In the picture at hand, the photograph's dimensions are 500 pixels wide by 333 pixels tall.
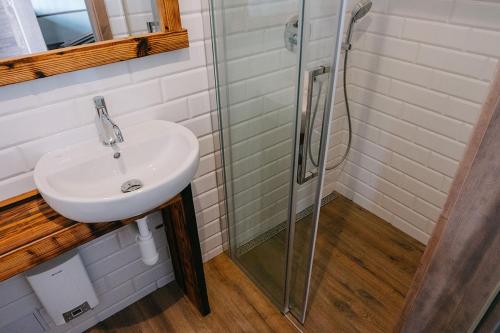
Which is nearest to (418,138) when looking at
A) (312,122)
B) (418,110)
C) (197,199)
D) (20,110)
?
(418,110)

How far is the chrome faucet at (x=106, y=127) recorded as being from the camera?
1.12 metres

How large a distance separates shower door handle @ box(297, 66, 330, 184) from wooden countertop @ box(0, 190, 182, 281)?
0.62m

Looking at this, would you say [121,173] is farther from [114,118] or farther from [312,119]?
[312,119]

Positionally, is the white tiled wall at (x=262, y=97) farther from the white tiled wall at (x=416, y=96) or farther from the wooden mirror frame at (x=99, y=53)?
the white tiled wall at (x=416, y=96)

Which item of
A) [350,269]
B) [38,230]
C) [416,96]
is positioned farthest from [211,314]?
[416,96]

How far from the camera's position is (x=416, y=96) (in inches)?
67.2

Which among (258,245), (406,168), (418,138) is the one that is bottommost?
(258,245)

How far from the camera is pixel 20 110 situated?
1043 millimetres

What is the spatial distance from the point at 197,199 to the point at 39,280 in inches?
27.9

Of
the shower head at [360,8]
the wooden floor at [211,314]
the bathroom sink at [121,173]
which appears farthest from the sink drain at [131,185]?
the shower head at [360,8]

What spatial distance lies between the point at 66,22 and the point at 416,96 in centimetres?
154

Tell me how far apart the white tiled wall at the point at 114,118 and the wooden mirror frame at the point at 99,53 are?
0.04 metres

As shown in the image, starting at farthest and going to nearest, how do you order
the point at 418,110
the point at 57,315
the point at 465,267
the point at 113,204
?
1. the point at 418,110
2. the point at 57,315
3. the point at 113,204
4. the point at 465,267

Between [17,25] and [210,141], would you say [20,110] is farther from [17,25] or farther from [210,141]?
[210,141]
